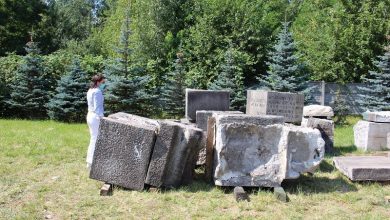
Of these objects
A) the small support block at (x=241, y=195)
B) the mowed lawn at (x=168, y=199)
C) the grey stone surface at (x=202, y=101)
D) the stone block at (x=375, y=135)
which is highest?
the grey stone surface at (x=202, y=101)

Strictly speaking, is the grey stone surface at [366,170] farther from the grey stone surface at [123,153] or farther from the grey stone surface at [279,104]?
the grey stone surface at [123,153]

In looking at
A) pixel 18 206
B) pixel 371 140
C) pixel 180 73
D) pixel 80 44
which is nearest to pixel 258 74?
pixel 180 73

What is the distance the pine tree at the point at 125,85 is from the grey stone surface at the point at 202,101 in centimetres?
546

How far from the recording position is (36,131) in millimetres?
12344

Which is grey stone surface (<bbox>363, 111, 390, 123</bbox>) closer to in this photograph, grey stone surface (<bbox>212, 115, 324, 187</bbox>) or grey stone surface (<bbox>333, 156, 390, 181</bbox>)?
grey stone surface (<bbox>333, 156, 390, 181</bbox>)

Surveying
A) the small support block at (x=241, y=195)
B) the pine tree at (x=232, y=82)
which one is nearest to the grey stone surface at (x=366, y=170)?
the small support block at (x=241, y=195)

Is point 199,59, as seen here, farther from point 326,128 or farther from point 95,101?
point 95,101

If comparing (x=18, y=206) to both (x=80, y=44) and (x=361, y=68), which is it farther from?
(x=80, y=44)

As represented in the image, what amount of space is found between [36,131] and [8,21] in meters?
20.7

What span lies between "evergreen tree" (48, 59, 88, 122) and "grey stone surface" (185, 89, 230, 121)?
664 cm

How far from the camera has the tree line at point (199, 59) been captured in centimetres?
1526

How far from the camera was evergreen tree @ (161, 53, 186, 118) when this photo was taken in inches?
607

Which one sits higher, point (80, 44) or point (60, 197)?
point (80, 44)

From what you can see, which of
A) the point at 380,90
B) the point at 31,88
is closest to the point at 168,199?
the point at 31,88
